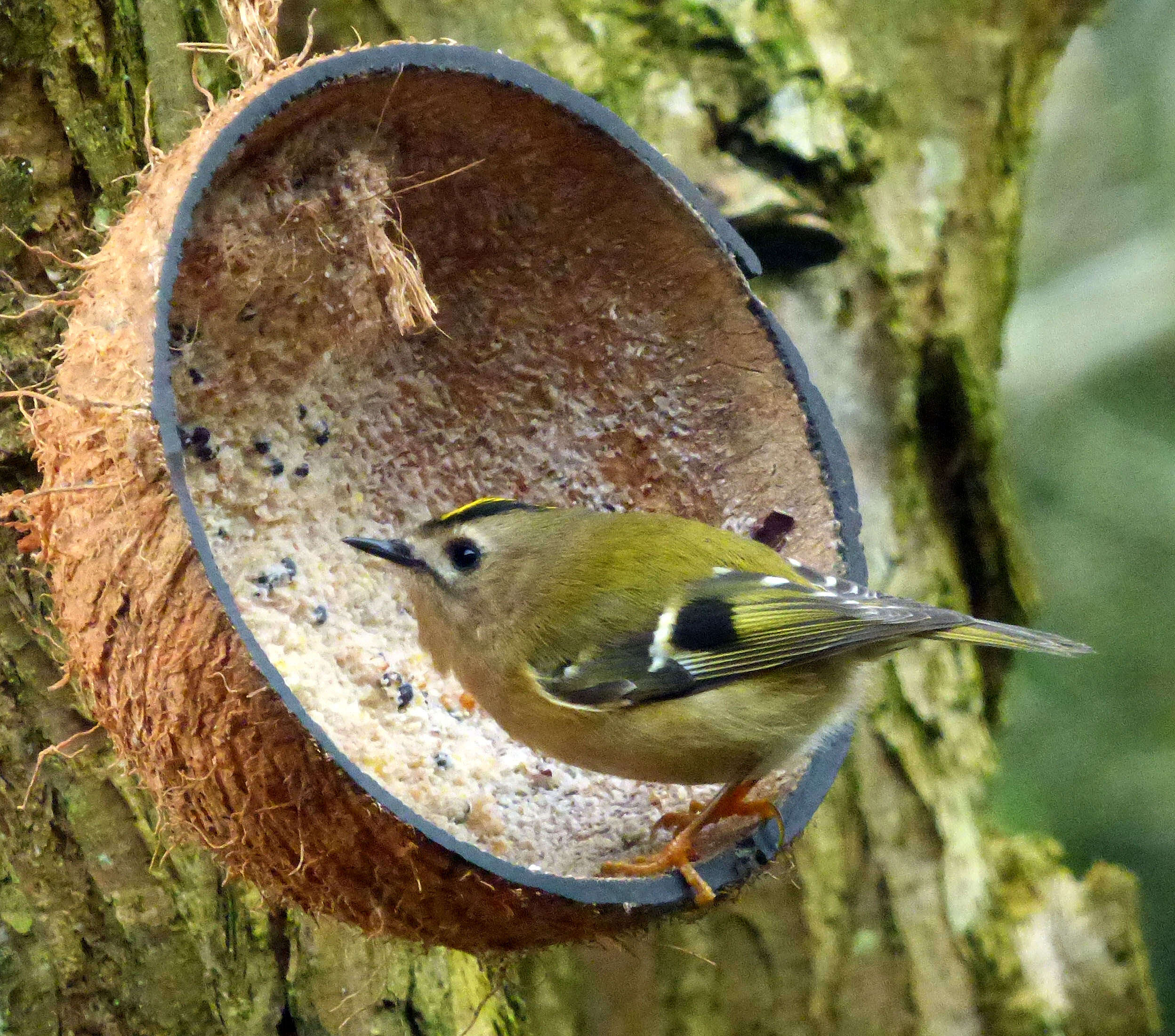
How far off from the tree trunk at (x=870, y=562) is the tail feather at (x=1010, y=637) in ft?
2.39

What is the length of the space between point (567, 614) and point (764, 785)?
48cm

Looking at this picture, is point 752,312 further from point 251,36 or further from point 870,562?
point 870,562

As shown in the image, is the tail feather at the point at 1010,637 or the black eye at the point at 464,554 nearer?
the tail feather at the point at 1010,637

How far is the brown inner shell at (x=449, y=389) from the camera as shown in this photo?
2260 millimetres

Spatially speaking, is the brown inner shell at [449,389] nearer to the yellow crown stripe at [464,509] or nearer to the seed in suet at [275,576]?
the seed in suet at [275,576]

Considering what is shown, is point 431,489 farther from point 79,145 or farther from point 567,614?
point 79,145

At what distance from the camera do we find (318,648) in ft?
8.54

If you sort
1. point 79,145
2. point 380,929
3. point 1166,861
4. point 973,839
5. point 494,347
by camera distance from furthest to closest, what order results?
point 1166,861 < point 973,839 < point 494,347 < point 79,145 < point 380,929

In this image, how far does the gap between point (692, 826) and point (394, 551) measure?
0.74 m

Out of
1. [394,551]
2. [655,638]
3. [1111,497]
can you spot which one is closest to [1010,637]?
[655,638]

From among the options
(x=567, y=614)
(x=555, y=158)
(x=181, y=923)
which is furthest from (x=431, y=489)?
(x=181, y=923)

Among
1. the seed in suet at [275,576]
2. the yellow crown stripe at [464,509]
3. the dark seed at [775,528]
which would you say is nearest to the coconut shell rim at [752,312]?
the dark seed at [775,528]

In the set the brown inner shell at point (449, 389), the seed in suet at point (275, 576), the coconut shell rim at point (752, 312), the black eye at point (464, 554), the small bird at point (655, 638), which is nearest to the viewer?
the coconut shell rim at point (752, 312)

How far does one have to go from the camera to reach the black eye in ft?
7.86
